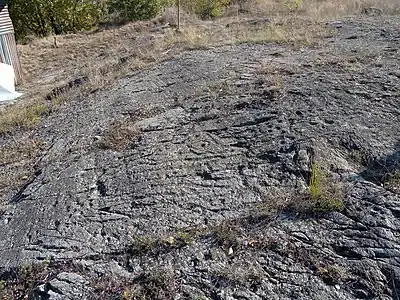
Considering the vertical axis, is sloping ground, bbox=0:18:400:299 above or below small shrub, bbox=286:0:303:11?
below

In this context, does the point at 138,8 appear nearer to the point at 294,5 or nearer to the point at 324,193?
the point at 294,5

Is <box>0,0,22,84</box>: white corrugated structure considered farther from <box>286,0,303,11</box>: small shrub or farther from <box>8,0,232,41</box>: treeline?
<box>286,0,303,11</box>: small shrub

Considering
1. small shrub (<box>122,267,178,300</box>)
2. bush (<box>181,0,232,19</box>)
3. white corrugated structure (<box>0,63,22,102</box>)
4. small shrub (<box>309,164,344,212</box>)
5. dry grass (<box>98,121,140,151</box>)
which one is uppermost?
bush (<box>181,0,232,19</box>)

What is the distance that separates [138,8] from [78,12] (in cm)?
305

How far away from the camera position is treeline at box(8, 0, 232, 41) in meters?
15.9

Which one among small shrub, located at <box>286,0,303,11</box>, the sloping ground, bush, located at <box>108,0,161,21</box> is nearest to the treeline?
bush, located at <box>108,0,161,21</box>

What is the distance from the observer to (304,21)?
34.0 ft

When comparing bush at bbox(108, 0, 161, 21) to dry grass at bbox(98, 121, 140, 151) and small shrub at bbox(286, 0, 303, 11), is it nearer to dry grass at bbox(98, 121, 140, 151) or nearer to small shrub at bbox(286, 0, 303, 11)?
small shrub at bbox(286, 0, 303, 11)

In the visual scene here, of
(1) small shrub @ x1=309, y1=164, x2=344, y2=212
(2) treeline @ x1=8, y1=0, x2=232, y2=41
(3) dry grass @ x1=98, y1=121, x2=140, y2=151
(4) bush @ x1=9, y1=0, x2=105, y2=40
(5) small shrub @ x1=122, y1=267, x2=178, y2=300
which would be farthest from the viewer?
(4) bush @ x1=9, y1=0, x2=105, y2=40

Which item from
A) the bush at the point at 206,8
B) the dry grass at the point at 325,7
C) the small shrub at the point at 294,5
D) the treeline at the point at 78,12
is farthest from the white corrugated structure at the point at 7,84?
the small shrub at the point at 294,5

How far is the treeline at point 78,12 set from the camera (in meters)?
15.9

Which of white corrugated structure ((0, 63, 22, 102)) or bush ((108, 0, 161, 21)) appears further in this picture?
bush ((108, 0, 161, 21))

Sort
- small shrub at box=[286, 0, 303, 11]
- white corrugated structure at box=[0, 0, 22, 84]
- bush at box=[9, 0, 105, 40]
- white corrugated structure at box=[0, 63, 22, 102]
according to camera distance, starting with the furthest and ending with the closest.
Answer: bush at box=[9, 0, 105, 40] < small shrub at box=[286, 0, 303, 11] < white corrugated structure at box=[0, 0, 22, 84] < white corrugated structure at box=[0, 63, 22, 102]

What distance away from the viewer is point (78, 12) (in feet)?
56.1
